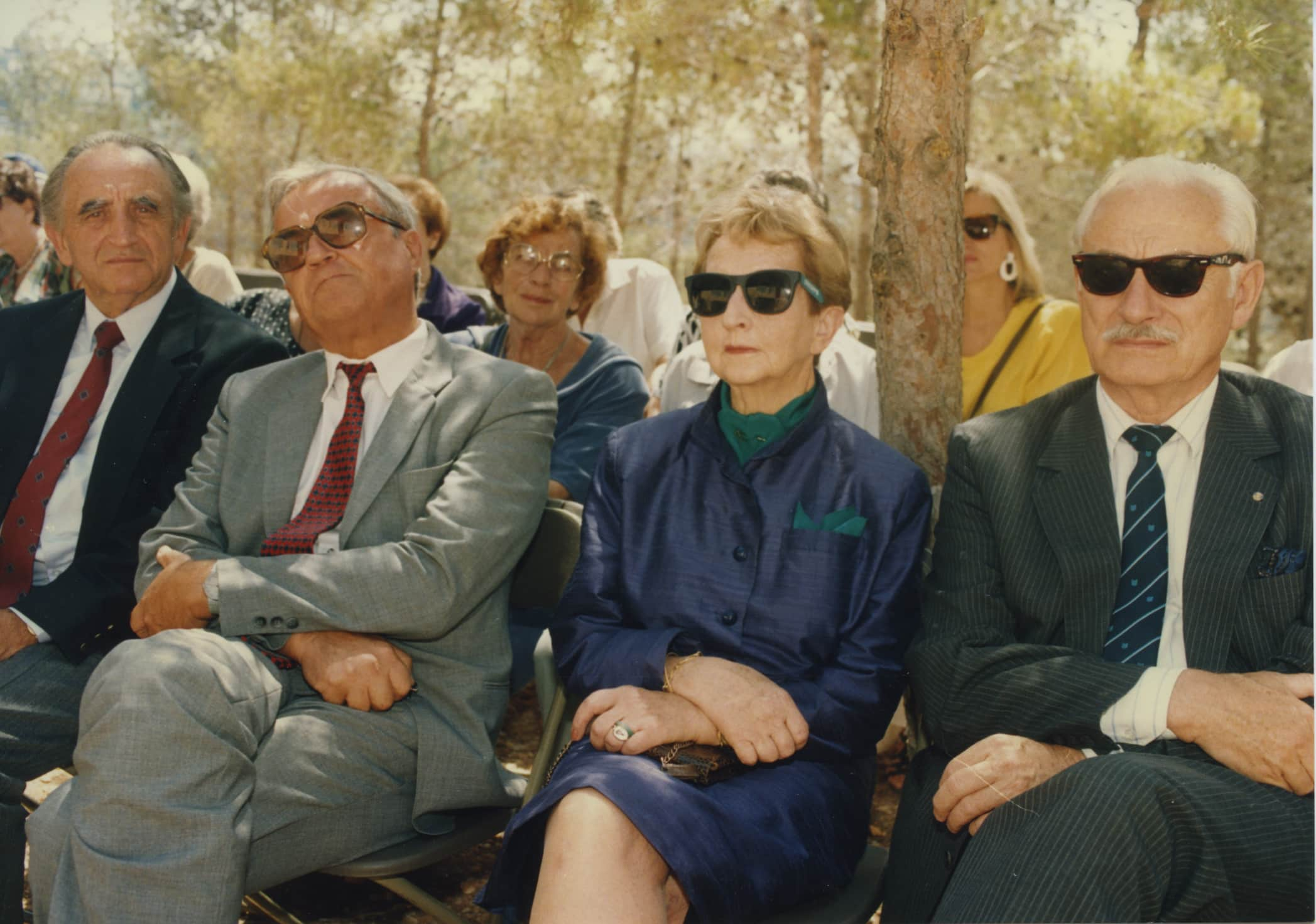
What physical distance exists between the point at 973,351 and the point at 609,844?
9.57 feet

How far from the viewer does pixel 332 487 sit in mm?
2963

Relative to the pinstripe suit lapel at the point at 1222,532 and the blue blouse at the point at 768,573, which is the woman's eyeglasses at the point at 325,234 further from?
the pinstripe suit lapel at the point at 1222,532

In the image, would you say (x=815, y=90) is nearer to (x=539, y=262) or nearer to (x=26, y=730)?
(x=539, y=262)

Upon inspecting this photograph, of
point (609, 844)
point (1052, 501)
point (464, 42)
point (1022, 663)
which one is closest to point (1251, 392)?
point (1052, 501)

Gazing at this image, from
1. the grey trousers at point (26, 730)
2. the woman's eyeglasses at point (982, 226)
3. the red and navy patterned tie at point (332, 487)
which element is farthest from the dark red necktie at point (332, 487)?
the woman's eyeglasses at point (982, 226)

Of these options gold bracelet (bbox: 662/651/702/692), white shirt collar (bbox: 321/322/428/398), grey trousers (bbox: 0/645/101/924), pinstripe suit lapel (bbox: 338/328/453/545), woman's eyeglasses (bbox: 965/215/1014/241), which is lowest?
grey trousers (bbox: 0/645/101/924)

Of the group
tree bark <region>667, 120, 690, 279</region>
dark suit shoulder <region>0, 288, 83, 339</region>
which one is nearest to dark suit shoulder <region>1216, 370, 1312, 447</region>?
dark suit shoulder <region>0, 288, 83, 339</region>

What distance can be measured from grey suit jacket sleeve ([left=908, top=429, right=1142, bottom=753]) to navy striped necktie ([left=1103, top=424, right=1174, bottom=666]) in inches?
4.1

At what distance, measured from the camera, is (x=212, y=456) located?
122 inches

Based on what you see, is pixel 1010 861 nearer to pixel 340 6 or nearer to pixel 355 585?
pixel 355 585

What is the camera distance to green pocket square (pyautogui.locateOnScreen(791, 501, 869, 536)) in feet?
8.39

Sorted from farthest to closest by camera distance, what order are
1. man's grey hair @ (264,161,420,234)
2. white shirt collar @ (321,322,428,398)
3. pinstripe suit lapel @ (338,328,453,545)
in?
1. man's grey hair @ (264,161,420,234)
2. white shirt collar @ (321,322,428,398)
3. pinstripe suit lapel @ (338,328,453,545)

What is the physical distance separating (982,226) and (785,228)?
2.03m

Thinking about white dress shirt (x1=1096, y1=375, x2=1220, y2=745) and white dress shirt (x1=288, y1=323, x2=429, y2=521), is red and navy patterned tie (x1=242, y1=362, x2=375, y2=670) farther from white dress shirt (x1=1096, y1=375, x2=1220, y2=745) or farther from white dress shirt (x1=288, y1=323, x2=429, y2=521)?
white dress shirt (x1=1096, y1=375, x2=1220, y2=745)
